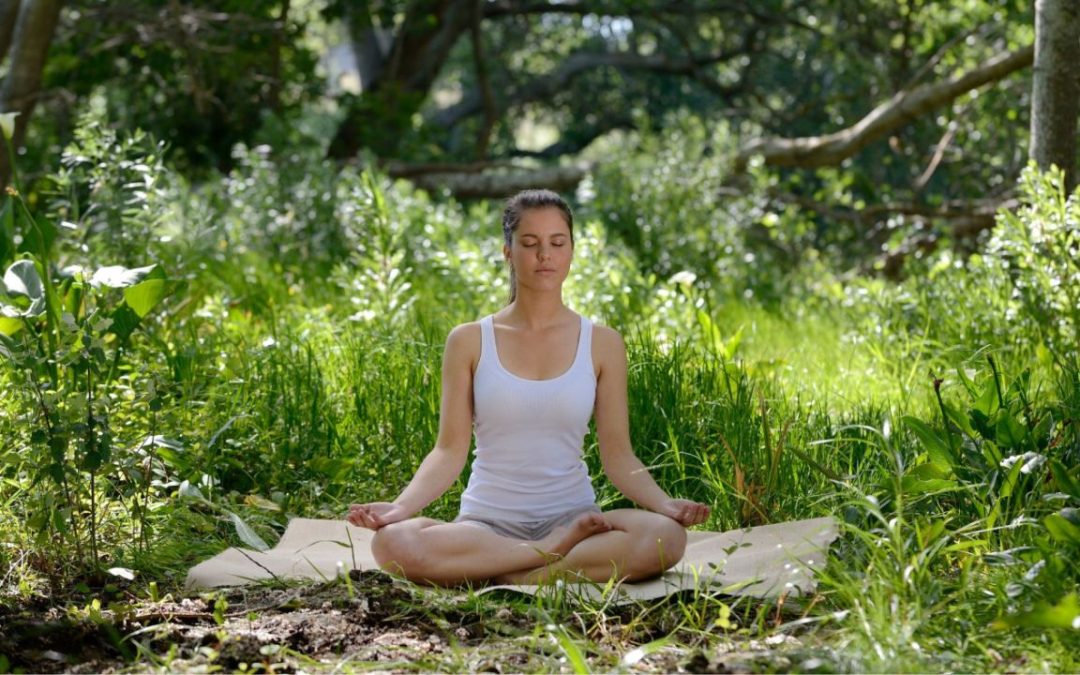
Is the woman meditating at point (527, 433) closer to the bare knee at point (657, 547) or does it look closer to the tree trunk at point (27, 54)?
the bare knee at point (657, 547)

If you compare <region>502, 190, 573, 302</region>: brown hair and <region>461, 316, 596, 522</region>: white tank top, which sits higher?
<region>502, 190, 573, 302</region>: brown hair

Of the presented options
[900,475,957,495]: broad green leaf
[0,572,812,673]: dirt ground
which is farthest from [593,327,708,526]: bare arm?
[900,475,957,495]: broad green leaf

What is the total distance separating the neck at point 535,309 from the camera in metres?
3.71

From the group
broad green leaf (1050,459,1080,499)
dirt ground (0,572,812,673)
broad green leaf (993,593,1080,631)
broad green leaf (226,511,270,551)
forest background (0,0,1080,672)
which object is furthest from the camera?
broad green leaf (226,511,270,551)

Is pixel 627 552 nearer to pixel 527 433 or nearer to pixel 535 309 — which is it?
pixel 527 433

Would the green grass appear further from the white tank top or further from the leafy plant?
the white tank top

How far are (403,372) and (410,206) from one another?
3.88 meters

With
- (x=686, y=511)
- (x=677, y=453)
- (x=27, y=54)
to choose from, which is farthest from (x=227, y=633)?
(x=27, y=54)

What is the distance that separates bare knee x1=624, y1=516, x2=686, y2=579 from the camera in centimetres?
335

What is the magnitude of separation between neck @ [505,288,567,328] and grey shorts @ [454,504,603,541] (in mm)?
550

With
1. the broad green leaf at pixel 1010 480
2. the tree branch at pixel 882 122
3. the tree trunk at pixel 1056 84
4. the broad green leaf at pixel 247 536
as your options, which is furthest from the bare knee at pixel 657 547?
the tree branch at pixel 882 122

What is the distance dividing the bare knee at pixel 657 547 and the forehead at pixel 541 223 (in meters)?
0.84

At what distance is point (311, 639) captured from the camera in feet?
9.43

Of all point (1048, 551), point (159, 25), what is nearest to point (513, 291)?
point (1048, 551)
